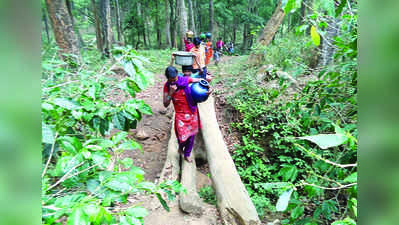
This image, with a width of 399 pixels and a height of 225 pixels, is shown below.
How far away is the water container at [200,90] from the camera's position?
3551 millimetres

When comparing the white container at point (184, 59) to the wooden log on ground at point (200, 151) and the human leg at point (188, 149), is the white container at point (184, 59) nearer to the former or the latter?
the human leg at point (188, 149)

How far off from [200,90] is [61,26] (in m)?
2.86

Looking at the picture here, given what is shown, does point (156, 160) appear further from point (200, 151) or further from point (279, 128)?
point (279, 128)

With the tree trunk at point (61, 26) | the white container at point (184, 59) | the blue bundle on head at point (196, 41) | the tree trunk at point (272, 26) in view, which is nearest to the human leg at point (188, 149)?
the white container at point (184, 59)

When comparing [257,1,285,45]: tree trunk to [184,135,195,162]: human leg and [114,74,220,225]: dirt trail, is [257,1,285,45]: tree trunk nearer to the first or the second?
[114,74,220,225]: dirt trail

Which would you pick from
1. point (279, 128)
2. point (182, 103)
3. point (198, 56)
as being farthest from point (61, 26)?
point (279, 128)

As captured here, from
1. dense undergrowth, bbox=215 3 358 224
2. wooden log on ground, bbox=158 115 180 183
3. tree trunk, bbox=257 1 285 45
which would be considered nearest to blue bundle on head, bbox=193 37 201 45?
dense undergrowth, bbox=215 3 358 224

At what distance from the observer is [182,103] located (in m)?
3.70
